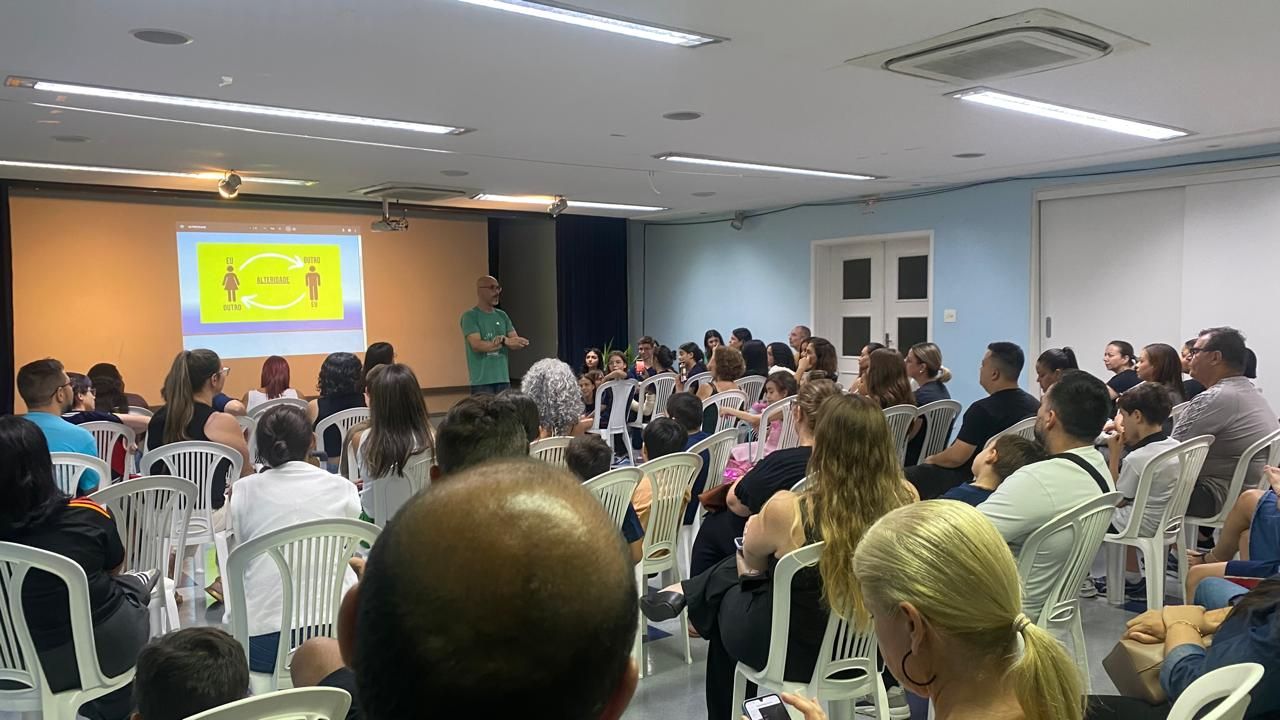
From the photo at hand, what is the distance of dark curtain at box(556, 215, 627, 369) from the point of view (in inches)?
457

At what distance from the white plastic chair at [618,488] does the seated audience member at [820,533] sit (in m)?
0.69

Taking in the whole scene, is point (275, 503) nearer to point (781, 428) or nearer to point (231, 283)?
point (781, 428)

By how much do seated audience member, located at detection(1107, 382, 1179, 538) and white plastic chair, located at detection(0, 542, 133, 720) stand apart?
12.7 feet

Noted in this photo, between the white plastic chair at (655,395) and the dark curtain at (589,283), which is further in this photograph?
the dark curtain at (589,283)

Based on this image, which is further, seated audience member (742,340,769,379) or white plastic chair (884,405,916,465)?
seated audience member (742,340,769,379)

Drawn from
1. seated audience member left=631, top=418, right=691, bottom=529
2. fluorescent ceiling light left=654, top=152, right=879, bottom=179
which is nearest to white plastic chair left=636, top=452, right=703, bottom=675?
seated audience member left=631, top=418, right=691, bottom=529

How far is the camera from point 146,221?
8570 mm

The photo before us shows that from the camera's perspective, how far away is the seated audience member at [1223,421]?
4.29 meters

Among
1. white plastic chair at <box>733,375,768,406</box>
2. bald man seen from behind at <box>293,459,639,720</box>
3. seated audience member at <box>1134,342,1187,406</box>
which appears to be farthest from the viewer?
white plastic chair at <box>733,375,768,406</box>

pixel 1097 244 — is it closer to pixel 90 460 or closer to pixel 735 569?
pixel 735 569

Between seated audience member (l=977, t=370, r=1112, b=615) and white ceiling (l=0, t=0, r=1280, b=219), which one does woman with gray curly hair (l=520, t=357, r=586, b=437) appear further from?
seated audience member (l=977, t=370, r=1112, b=615)

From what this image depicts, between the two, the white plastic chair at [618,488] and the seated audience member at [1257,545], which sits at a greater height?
the white plastic chair at [618,488]

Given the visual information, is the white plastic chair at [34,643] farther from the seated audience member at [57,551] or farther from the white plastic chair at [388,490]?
the white plastic chair at [388,490]

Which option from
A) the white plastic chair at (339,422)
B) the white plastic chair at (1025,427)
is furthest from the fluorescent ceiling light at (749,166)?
the white plastic chair at (1025,427)
